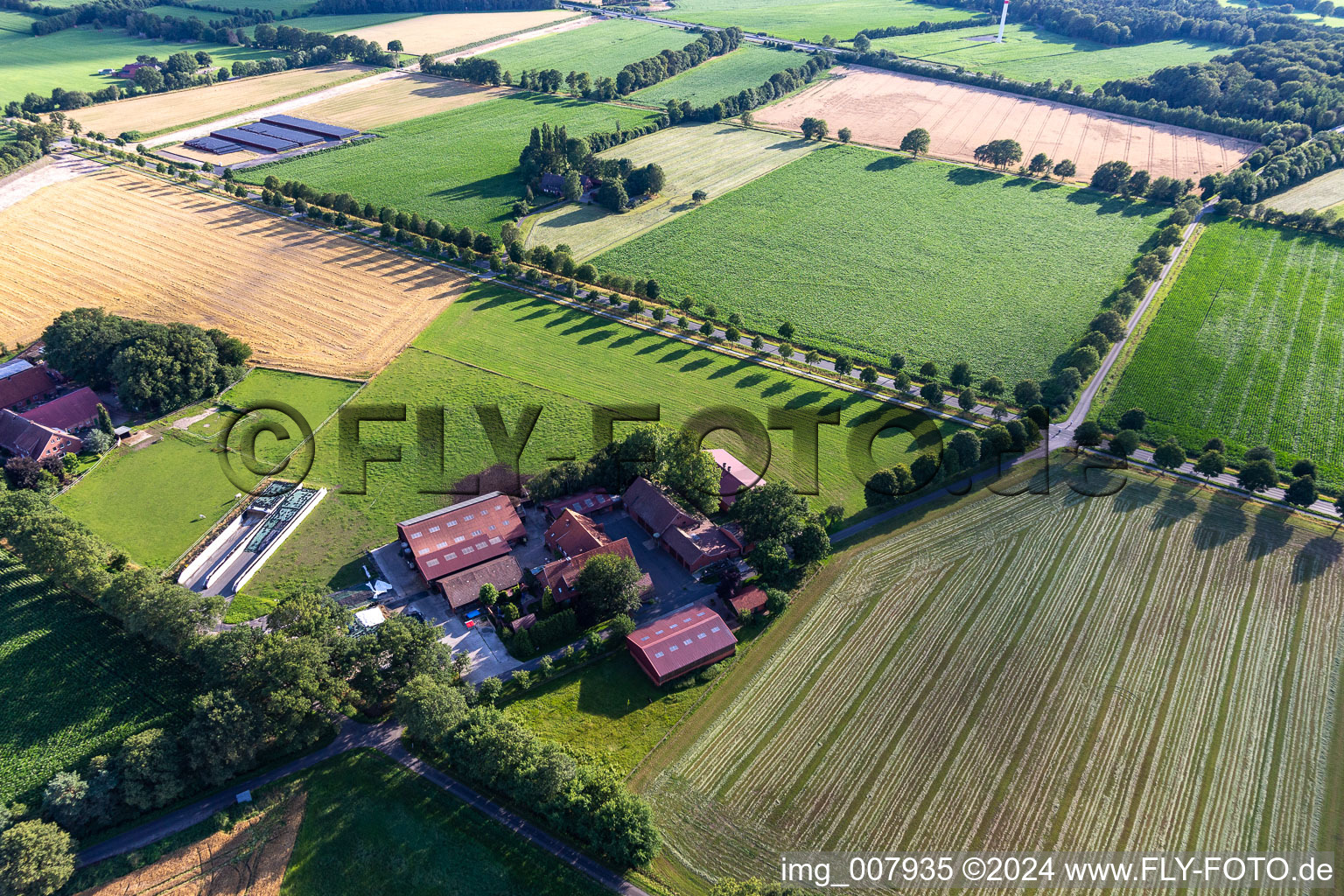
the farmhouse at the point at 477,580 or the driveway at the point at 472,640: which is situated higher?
the farmhouse at the point at 477,580

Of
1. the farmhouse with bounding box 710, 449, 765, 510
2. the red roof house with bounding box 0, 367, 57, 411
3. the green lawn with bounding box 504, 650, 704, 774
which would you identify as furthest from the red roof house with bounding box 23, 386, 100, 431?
the farmhouse with bounding box 710, 449, 765, 510

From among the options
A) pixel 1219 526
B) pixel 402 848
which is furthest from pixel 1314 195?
pixel 402 848

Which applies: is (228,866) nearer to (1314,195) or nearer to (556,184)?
(556,184)

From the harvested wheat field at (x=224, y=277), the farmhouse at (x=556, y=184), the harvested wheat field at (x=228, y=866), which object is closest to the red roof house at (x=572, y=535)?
the harvested wheat field at (x=228, y=866)

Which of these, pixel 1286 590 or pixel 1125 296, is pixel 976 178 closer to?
pixel 1125 296

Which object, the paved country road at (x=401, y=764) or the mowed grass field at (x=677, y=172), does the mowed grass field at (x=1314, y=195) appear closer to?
the mowed grass field at (x=677, y=172)

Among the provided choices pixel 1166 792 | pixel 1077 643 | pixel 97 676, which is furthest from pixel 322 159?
pixel 1166 792
